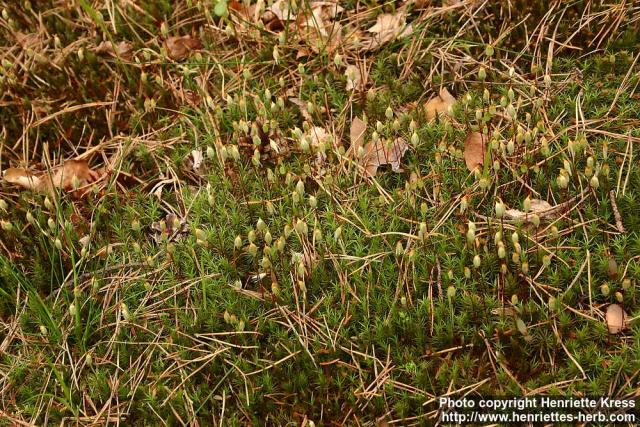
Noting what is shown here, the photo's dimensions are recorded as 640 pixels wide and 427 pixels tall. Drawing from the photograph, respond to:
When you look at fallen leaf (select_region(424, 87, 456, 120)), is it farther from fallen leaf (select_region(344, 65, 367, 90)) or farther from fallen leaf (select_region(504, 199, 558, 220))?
fallen leaf (select_region(504, 199, 558, 220))

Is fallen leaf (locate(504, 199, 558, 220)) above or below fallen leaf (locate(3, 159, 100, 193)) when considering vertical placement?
above

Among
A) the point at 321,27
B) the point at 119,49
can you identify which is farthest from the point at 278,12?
the point at 119,49

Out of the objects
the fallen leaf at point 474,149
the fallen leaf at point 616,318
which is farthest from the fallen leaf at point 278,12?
the fallen leaf at point 616,318

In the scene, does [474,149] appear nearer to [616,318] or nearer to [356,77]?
[356,77]

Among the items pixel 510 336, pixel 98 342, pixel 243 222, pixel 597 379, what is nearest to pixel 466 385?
pixel 510 336

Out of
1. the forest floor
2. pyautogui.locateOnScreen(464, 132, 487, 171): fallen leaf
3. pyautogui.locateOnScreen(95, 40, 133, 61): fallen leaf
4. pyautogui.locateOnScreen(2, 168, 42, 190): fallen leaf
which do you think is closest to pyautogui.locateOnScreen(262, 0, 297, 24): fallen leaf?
the forest floor

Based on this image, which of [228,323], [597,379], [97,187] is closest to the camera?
[597,379]

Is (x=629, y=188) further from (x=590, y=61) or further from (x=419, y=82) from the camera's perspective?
(x=419, y=82)
